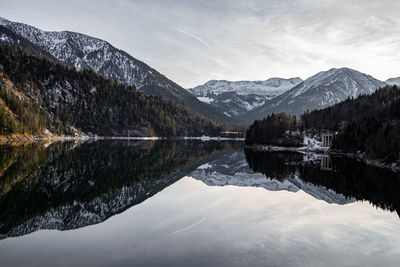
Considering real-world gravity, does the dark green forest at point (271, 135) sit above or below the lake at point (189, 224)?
above

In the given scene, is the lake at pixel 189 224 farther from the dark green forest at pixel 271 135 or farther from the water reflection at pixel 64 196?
the dark green forest at pixel 271 135

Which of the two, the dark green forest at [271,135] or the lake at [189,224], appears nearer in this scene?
the lake at [189,224]

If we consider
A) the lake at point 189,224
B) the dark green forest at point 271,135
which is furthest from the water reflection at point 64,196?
the dark green forest at point 271,135

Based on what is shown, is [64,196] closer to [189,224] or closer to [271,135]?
[189,224]

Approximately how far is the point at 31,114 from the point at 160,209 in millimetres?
179089

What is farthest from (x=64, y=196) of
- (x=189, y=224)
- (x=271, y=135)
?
(x=271, y=135)

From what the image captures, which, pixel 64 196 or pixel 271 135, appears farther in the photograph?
pixel 271 135

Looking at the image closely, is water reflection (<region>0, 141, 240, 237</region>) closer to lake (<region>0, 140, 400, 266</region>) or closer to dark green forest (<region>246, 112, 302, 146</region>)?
lake (<region>0, 140, 400, 266</region>)

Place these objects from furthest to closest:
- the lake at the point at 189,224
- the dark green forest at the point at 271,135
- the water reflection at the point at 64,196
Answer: the dark green forest at the point at 271,135
the water reflection at the point at 64,196
the lake at the point at 189,224

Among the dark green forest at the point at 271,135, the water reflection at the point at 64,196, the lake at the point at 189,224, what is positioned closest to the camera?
the lake at the point at 189,224

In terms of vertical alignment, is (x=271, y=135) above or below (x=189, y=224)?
above

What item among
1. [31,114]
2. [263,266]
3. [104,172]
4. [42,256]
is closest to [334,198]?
[263,266]

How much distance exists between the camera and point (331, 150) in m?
146

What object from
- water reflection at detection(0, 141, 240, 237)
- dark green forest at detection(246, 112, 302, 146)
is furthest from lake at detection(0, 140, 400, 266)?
dark green forest at detection(246, 112, 302, 146)
